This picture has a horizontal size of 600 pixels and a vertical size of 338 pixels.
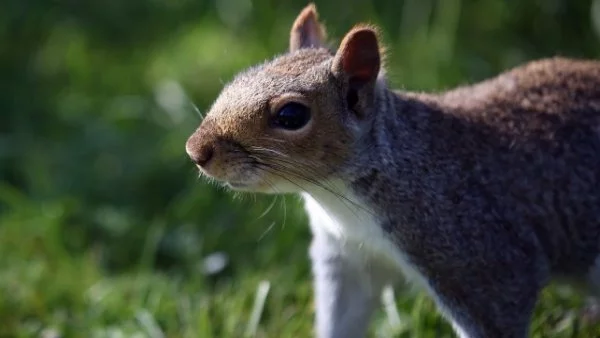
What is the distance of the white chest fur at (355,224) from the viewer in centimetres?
326

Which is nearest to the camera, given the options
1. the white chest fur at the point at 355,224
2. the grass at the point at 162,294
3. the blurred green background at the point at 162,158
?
the white chest fur at the point at 355,224

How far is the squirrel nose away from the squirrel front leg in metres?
0.63

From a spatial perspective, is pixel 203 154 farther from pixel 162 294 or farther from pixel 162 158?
pixel 162 158

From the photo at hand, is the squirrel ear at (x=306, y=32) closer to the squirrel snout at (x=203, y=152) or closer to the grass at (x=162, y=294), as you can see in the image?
the squirrel snout at (x=203, y=152)

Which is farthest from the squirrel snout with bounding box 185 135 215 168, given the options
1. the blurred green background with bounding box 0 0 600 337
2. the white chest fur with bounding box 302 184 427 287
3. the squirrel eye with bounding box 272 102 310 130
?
the blurred green background with bounding box 0 0 600 337

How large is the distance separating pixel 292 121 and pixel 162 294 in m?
1.22

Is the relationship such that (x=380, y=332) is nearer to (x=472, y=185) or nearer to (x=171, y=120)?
(x=472, y=185)

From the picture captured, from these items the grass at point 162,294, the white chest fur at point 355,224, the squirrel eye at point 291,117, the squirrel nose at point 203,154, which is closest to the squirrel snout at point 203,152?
the squirrel nose at point 203,154

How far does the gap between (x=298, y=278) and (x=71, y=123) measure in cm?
188

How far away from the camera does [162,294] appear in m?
4.12

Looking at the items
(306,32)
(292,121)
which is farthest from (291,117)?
(306,32)

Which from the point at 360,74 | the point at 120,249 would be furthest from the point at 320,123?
the point at 120,249

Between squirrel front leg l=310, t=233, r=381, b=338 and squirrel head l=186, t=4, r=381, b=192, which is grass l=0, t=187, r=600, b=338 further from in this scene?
squirrel head l=186, t=4, r=381, b=192

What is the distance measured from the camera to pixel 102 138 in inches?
213
